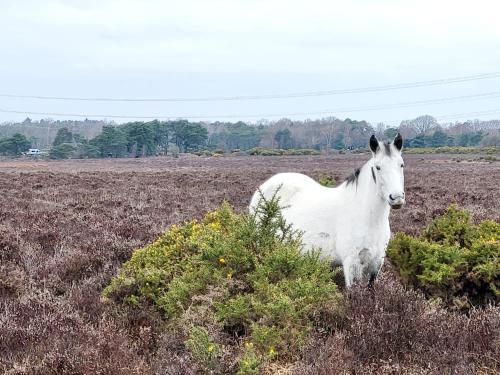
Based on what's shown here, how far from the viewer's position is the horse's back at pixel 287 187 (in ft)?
20.0

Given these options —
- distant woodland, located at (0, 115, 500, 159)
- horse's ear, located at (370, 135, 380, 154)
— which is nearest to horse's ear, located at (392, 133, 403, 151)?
horse's ear, located at (370, 135, 380, 154)

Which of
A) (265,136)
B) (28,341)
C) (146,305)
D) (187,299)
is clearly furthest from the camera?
(265,136)

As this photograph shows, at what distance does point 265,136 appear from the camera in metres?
113

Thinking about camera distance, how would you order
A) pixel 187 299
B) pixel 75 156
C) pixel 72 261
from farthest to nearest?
1. pixel 75 156
2. pixel 72 261
3. pixel 187 299

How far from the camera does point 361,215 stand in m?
4.74

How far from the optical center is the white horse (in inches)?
177

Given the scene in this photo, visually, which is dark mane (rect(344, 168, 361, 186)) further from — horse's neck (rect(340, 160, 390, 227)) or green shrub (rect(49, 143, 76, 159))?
green shrub (rect(49, 143, 76, 159))

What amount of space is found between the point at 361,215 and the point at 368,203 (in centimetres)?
14

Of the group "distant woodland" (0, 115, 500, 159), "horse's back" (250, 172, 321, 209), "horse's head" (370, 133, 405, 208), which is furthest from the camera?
"distant woodland" (0, 115, 500, 159)

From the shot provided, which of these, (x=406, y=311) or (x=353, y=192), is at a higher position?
(x=353, y=192)

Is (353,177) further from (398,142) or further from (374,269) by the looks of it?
(374,269)

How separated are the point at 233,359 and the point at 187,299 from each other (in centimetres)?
97

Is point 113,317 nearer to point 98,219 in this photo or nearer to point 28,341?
point 28,341

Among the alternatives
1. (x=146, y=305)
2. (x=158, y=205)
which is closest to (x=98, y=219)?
(x=158, y=205)
